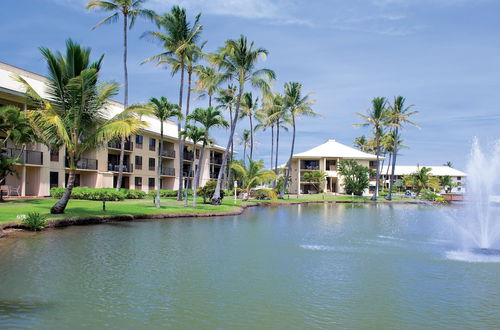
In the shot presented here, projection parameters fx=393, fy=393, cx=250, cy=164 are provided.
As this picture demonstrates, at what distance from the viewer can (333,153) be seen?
7588 centimetres

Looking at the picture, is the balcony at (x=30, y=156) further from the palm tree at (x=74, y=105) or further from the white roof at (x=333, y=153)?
the white roof at (x=333, y=153)

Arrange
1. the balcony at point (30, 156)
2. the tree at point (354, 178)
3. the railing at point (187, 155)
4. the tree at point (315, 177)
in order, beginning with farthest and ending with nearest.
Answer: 1. the tree at point (315, 177)
2. the tree at point (354, 178)
3. the railing at point (187, 155)
4. the balcony at point (30, 156)

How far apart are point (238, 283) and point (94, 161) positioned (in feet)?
113

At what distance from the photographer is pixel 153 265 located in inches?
475

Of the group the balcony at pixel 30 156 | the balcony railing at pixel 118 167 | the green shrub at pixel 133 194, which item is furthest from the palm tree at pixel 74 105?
the balcony railing at pixel 118 167

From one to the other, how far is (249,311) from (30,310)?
4384 millimetres

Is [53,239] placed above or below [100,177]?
below

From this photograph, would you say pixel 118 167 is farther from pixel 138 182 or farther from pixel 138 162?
pixel 138 182

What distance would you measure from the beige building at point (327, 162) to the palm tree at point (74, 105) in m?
55.3

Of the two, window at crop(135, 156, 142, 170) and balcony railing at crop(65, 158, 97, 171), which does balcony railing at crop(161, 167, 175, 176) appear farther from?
balcony railing at crop(65, 158, 97, 171)

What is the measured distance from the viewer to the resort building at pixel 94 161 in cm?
3081

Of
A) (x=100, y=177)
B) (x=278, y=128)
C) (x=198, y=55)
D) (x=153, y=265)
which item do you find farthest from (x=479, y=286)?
(x=278, y=128)

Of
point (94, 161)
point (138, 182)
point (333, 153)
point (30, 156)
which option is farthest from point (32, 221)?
point (333, 153)

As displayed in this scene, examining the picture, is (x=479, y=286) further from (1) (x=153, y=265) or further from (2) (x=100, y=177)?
(2) (x=100, y=177)
